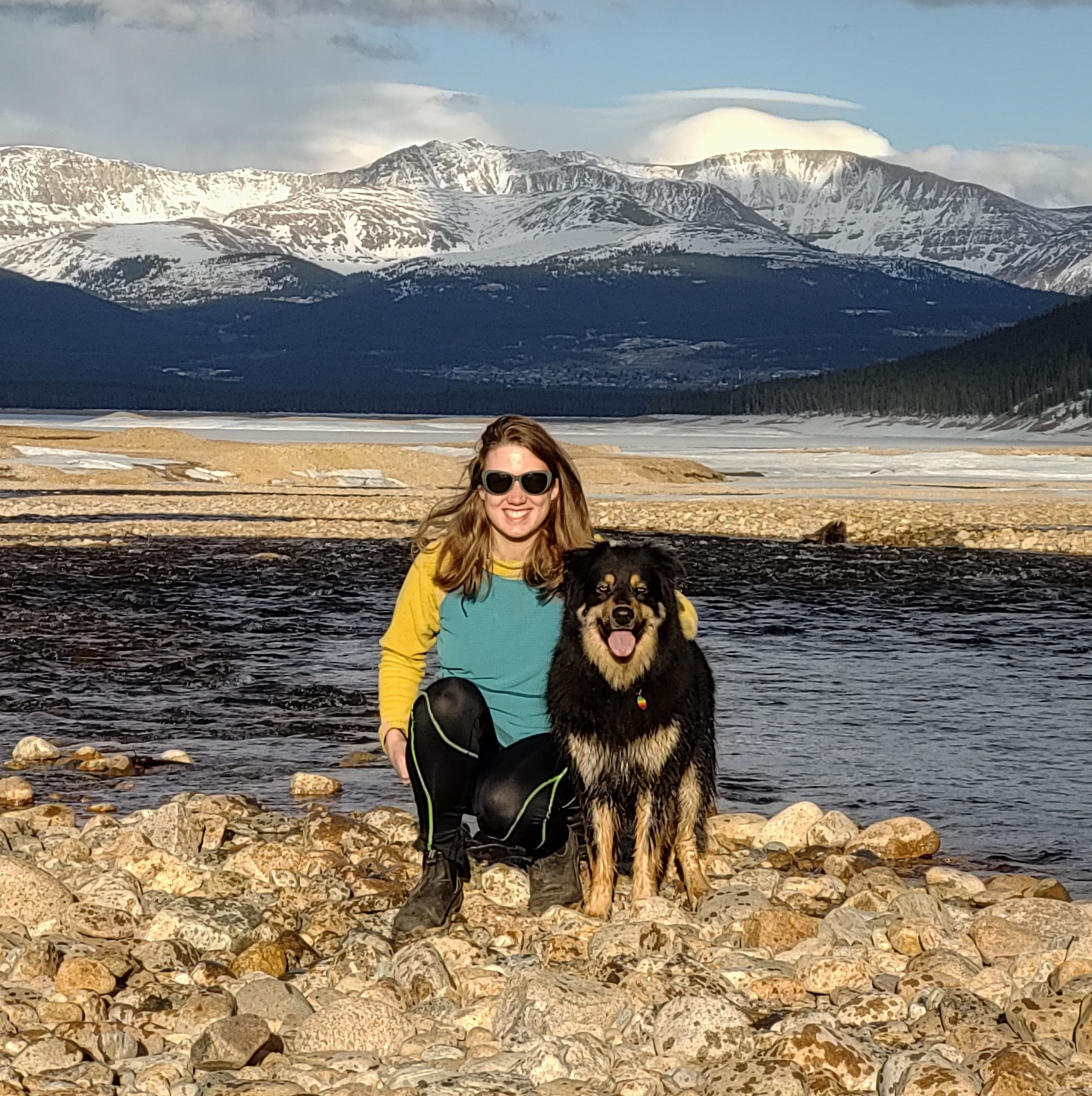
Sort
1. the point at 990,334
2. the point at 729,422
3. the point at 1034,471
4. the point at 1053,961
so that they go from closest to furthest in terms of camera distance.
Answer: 1. the point at 1053,961
2. the point at 1034,471
3. the point at 729,422
4. the point at 990,334

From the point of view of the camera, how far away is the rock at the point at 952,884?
7418mm

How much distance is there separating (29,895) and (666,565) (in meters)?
2.80

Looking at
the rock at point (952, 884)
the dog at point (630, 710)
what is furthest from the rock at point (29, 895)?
the rock at point (952, 884)

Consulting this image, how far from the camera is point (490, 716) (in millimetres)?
7102

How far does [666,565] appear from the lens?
653 centimetres

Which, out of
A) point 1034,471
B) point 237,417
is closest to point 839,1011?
point 1034,471

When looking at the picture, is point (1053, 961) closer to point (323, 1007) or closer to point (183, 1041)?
point (323, 1007)

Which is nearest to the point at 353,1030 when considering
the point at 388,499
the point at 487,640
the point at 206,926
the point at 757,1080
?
the point at 206,926

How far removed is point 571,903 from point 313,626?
39.6ft

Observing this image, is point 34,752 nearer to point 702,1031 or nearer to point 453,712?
point 453,712

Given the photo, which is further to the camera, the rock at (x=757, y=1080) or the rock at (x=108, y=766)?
the rock at (x=108, y=766)

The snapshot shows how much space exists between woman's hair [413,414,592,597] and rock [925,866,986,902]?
2.23m

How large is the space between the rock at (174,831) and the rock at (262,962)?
1.29 meters

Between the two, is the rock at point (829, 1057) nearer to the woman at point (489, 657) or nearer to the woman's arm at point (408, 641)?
the woman at point (489, 657)
